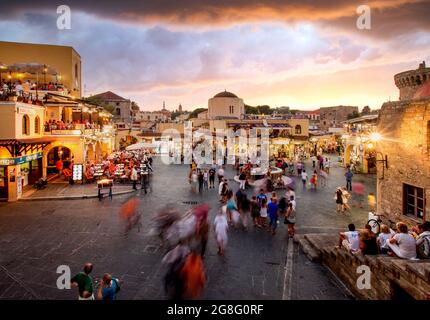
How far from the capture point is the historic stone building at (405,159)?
9.36 meters

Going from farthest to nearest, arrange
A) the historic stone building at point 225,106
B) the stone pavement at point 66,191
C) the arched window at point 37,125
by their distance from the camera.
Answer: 1. the historic stone building at point 225,106
2. the arched window at point 37,125
3. the stone pavement at point 66,191

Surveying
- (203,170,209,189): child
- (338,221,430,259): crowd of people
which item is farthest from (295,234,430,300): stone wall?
(203,170,209,189): child

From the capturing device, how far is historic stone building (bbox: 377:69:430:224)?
30.7 ft

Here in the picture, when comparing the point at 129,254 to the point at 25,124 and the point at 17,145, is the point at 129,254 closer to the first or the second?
the point at 17,145

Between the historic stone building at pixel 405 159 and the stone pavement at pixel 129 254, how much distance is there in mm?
2118

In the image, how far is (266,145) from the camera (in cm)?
3675

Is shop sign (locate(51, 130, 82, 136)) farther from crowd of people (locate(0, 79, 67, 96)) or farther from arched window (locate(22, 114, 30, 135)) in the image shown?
crowd of people (locate(0, 79, 67, 96))

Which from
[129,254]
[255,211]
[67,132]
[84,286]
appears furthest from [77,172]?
[84,286]

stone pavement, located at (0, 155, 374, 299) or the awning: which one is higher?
the awning

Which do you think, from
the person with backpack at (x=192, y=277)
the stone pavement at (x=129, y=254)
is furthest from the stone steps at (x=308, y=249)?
the person with backpack at (x=192, y=277)

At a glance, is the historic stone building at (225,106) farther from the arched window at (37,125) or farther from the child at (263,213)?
the child at (263,213)
